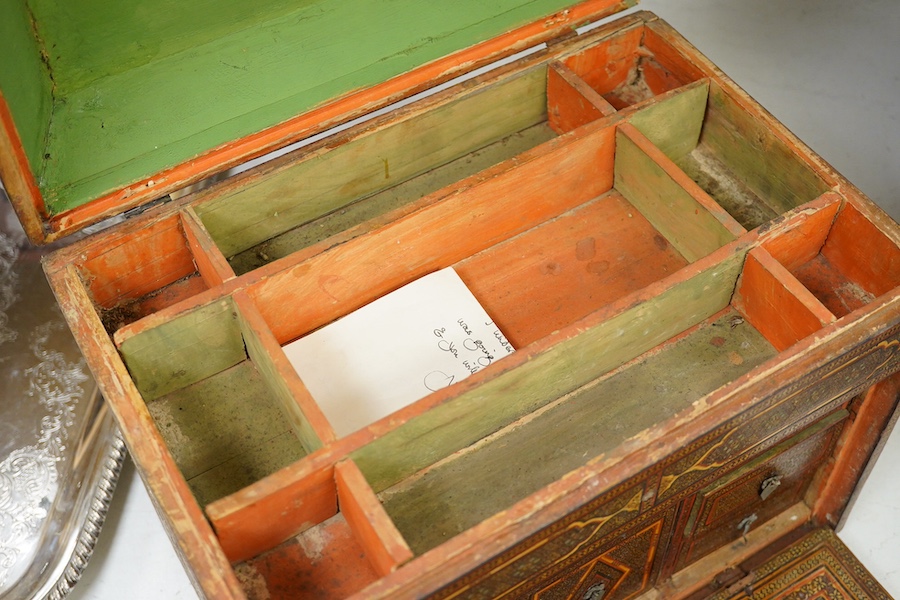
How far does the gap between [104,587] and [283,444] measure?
83 centimetres

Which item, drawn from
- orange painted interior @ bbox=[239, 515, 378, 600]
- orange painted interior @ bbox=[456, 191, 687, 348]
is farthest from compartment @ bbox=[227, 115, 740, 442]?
orange painted interior @ bbox=[239, 515, 378, 600]

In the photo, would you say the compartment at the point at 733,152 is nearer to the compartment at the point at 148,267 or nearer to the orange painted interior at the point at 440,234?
the orange painted interior at the point at 440,234

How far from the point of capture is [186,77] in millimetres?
2061

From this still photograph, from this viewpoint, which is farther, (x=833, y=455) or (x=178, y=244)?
(x=833, y=455)

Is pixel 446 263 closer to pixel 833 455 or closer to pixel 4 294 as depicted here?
pixel 833 455

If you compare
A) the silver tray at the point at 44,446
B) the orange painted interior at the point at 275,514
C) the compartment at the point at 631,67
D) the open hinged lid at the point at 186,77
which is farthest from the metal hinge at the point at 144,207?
the compartment at the point at 631,67

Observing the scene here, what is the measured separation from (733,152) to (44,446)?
5.46ft

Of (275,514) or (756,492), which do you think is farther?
(756,492)

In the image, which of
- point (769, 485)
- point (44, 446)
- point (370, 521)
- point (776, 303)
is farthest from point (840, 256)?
point (44, 446)

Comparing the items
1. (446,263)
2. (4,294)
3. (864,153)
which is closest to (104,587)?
(4,294)

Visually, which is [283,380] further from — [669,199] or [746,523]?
[746,523]

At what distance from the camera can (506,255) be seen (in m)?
2.26

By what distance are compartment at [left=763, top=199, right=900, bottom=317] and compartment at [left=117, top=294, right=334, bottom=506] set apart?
38.1 inches

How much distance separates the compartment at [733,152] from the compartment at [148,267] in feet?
3.04
